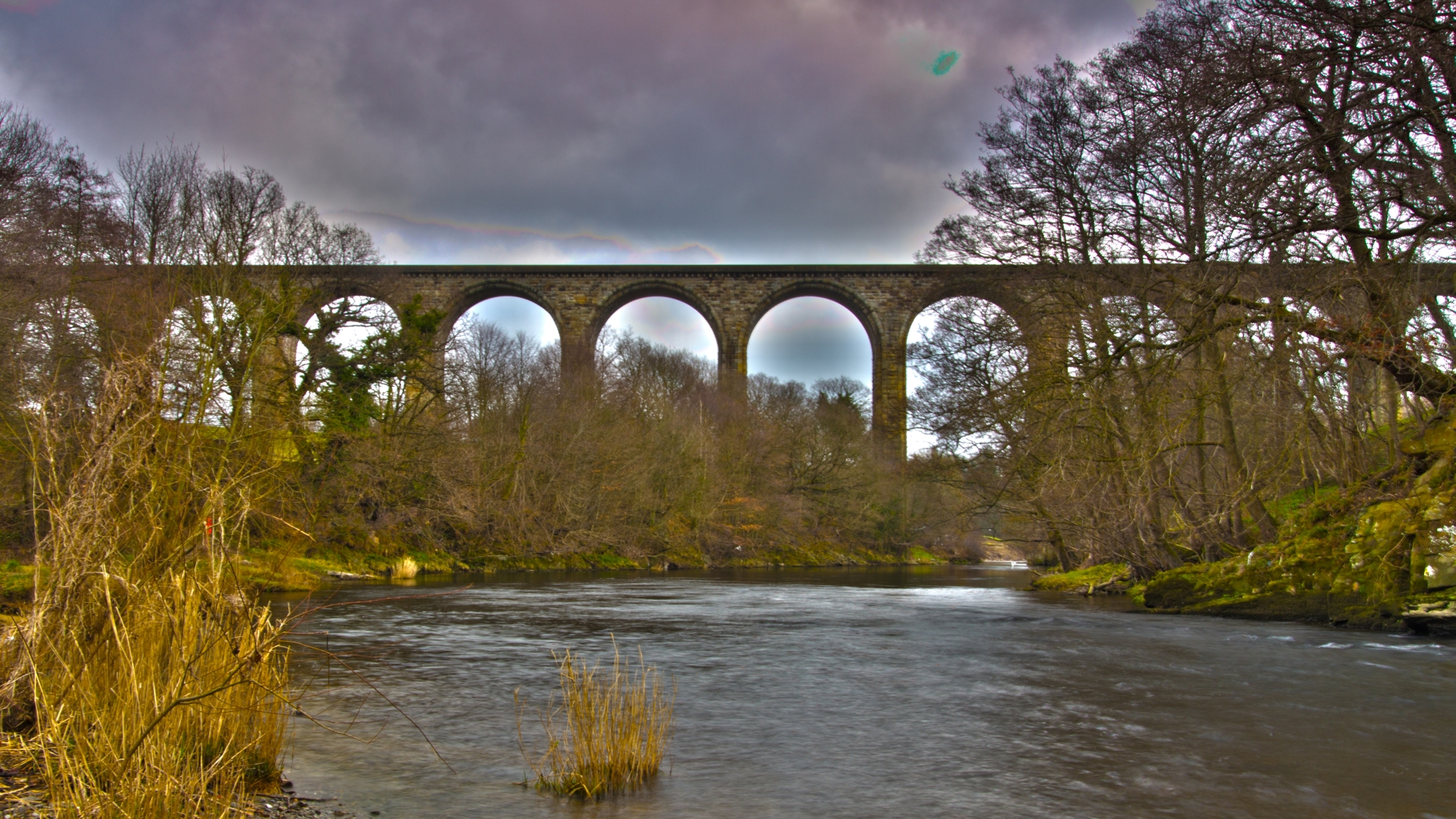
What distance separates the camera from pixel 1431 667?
21.6 feet

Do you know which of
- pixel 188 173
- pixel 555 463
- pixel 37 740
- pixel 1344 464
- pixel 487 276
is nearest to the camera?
pixel 37 740

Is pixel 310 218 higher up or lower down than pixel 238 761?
higher up

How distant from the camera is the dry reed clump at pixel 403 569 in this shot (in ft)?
64.5

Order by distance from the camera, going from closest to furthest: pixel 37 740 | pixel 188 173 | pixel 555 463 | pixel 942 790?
pixel 37 740 < pixel 942 790 < pixel 188 173 < pixel 555 463

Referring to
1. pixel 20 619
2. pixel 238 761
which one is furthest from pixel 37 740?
pixel 20 619

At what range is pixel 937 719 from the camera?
504 centimetres

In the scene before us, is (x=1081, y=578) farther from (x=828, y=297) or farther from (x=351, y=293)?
(x=828, y=297)

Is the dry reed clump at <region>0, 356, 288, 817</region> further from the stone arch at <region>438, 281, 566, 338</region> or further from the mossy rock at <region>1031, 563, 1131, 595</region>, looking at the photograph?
the stone arch at <region>438, 281, 566, 338</region>

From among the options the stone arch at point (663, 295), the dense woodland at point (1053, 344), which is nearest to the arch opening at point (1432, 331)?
the dense woodland at point (1053, 344)

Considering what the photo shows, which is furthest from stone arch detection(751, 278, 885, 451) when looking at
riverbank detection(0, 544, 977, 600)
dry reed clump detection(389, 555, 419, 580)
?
dry reed clump detection(389, 555, 419, 580)

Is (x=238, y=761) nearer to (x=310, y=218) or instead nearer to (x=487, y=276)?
(x=310, y=218)

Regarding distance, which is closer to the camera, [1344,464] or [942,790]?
[942,790]

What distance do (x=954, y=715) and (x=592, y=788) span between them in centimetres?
238

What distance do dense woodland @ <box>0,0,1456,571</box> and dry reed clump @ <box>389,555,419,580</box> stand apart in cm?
63
